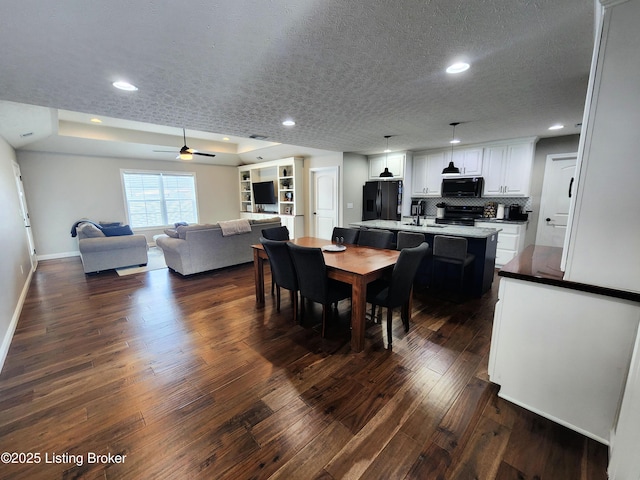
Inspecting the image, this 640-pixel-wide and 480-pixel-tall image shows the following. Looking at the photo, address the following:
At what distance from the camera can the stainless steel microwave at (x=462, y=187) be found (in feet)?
17.2

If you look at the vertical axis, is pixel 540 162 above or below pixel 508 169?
above

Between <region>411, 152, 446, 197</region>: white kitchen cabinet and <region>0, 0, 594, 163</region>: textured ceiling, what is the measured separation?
248cm

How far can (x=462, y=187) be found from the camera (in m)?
5.42

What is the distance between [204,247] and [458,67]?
172 inches

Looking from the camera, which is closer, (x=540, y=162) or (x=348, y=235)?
(x=348, y=235)

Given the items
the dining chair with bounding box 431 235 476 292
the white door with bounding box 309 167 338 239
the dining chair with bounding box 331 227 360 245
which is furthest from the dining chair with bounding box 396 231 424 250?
the white door with bounding box 309 167 338 239

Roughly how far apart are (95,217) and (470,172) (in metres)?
8.68

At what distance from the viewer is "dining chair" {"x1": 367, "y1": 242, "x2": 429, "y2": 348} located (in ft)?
7.41

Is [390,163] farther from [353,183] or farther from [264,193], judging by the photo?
[264,193]

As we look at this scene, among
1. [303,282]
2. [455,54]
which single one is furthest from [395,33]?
[303,282]

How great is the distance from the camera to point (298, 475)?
1329 mm

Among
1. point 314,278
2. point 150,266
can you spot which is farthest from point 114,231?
point 314,278

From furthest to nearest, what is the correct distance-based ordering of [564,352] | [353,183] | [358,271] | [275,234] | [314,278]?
[353,183] → [275,234] → [314,278] → [358,271] → [564,352]

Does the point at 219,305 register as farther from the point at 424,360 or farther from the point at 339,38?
the point at 339,38
